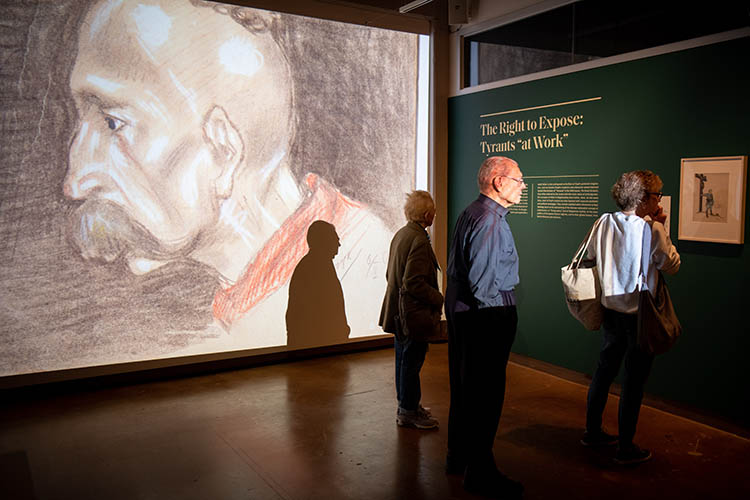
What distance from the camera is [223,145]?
5.59 metres

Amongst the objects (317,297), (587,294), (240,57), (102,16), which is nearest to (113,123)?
(102,16)

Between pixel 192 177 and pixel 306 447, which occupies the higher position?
pixel 192 177

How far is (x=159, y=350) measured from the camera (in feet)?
18.0

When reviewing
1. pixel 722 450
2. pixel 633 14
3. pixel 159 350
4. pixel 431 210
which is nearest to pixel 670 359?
pixel 722 450

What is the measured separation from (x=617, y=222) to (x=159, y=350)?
12.3 ft

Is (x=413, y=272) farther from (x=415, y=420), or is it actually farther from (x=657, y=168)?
(x=657, y=168)

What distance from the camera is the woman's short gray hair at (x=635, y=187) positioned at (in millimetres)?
3633

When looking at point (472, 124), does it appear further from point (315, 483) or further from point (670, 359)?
point (315, 483)

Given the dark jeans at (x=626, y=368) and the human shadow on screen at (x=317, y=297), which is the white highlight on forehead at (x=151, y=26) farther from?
the dark jeans at (x=626, y=368)

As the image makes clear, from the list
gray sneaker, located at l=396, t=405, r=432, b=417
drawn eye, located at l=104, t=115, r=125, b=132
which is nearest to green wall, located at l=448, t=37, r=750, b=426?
gray sneaker, located at l=396, t=405, r=432, b=417

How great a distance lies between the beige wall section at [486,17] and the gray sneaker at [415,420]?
3.50 metres

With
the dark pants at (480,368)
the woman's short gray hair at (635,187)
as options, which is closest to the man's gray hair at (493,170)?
the dark pants at (480,368)

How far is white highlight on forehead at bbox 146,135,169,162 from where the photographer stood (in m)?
5.28

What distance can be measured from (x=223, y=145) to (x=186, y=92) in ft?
1.69
